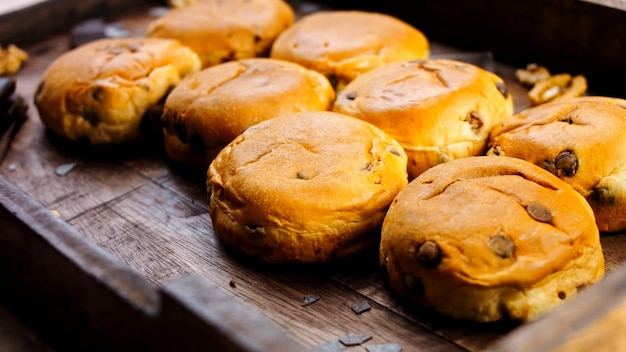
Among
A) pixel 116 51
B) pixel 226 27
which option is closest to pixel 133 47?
pixel 116 51

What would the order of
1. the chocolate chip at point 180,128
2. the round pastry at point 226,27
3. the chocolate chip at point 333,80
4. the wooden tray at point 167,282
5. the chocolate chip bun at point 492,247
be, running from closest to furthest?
the wooden tray at point 167,282 < the chocolate chip bun at point 492,247 < the chocolate chip at point 180,128 < the chocolate chip at point 333,80 < the round pastry at point 226,27

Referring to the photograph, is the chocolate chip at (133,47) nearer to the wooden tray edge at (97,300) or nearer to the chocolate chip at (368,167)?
the wooden tray edge at (97,300)

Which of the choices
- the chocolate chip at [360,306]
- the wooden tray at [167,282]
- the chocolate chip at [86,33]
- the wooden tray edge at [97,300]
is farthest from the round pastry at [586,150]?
the chocolate chip at [86,33]

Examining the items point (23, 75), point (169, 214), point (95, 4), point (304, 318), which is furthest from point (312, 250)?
point (95, 4)

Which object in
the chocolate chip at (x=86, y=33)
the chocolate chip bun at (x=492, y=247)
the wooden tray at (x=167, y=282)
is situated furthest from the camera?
the chocolate chip at (x=86, y=33)

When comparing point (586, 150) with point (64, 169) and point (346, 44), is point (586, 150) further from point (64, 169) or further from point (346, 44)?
point (64, 169)

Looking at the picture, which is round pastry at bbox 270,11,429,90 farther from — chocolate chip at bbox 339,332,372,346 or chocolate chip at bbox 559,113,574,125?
→ chocolate chip at bbox 339,332,372,346
